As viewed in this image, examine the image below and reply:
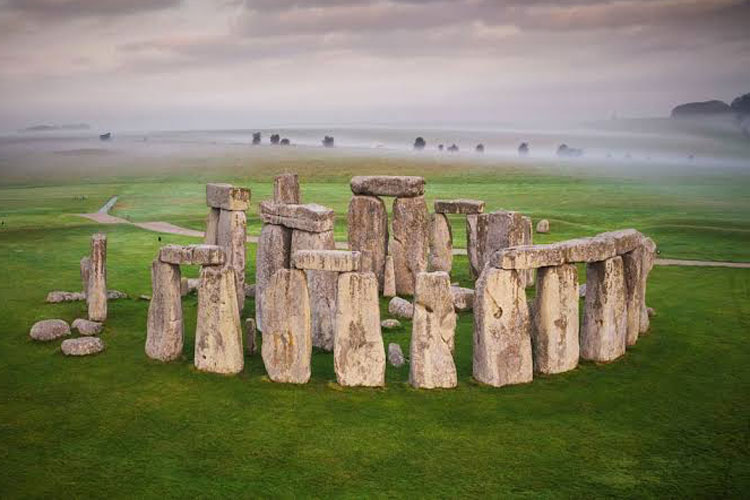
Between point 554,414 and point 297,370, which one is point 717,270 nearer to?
point 554,414

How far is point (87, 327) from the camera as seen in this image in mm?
16375

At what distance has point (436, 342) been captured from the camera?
13156mm

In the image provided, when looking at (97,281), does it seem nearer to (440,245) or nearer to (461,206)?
(440,245)

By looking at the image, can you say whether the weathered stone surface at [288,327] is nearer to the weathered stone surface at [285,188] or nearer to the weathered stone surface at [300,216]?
the weathered stone surface at [300,216]

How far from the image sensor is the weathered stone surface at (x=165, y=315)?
1435cm

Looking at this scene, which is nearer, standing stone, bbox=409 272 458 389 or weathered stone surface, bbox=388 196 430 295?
standing stone, bbox=409 272 458 389

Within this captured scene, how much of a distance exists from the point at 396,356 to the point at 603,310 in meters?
3.90

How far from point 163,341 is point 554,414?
706 cm

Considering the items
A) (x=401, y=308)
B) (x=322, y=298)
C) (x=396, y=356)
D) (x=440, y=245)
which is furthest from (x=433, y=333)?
(x=440, y=245)

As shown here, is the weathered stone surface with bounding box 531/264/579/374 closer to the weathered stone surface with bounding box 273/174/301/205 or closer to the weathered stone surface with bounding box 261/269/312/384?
the weathered stone surface with bounding box 261/269/312/384

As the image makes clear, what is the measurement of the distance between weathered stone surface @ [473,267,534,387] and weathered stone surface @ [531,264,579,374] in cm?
55

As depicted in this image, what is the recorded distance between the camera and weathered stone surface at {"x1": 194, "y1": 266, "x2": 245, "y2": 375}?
13742 millimetres

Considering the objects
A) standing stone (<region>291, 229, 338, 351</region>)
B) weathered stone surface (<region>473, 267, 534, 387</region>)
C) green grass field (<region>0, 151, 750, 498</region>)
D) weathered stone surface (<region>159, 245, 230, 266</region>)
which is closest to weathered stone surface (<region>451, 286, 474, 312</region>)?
green grass field (<region>0, 151, 750, 498</region>)

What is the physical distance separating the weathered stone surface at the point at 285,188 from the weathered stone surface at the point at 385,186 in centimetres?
169
